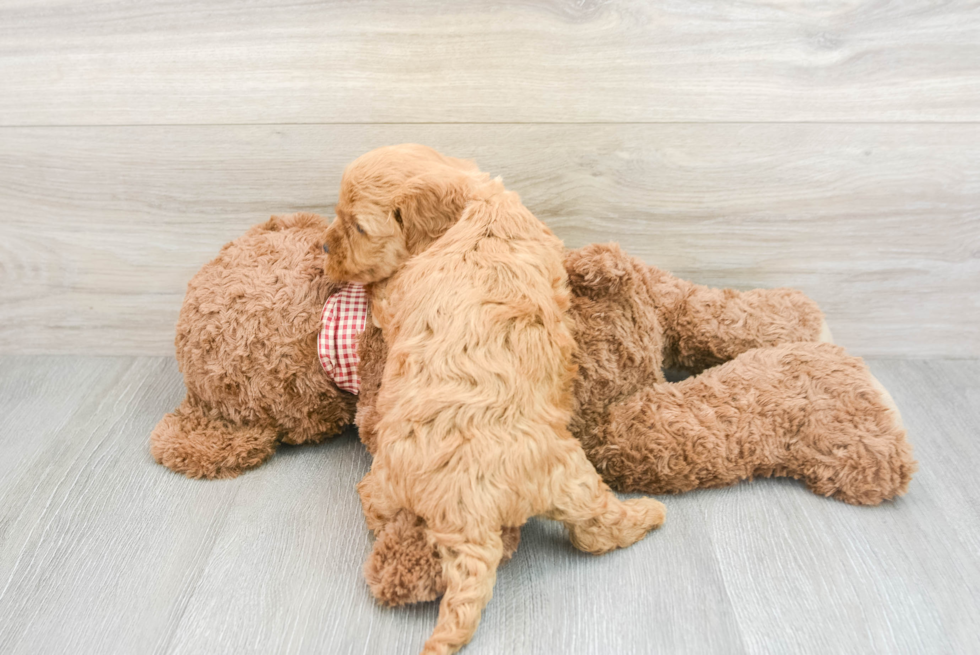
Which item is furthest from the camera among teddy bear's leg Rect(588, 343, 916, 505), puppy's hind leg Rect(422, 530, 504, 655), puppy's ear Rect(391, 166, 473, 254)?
teddy bear's leg Rect(588, 343, 916, 505)

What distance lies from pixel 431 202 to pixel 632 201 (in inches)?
17.2

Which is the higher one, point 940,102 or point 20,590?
point 940,102

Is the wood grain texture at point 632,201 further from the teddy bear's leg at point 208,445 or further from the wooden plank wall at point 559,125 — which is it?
the teddy bear's leg at point 208,445

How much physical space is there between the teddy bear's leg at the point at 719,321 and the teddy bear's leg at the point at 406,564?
43cm

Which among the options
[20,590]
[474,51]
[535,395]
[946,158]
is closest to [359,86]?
[474,51]

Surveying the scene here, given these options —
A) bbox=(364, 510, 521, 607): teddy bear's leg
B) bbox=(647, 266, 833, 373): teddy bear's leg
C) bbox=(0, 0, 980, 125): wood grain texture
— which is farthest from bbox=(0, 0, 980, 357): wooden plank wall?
bbox=(364, 510, 521, 607): teddy bear's leg

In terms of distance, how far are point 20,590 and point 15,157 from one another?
0.72 m

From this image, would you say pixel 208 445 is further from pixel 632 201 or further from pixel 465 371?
pixel 632 201

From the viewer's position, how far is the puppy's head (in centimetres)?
76

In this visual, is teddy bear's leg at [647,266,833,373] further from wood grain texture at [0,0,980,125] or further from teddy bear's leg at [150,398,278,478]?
teddy bear's leg at [150,398,278,478]

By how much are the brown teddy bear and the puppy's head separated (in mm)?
125

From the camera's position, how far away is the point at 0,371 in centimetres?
124

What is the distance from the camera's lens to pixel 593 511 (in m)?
0.75

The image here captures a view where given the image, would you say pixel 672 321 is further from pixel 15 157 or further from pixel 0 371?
pixel 0 371
